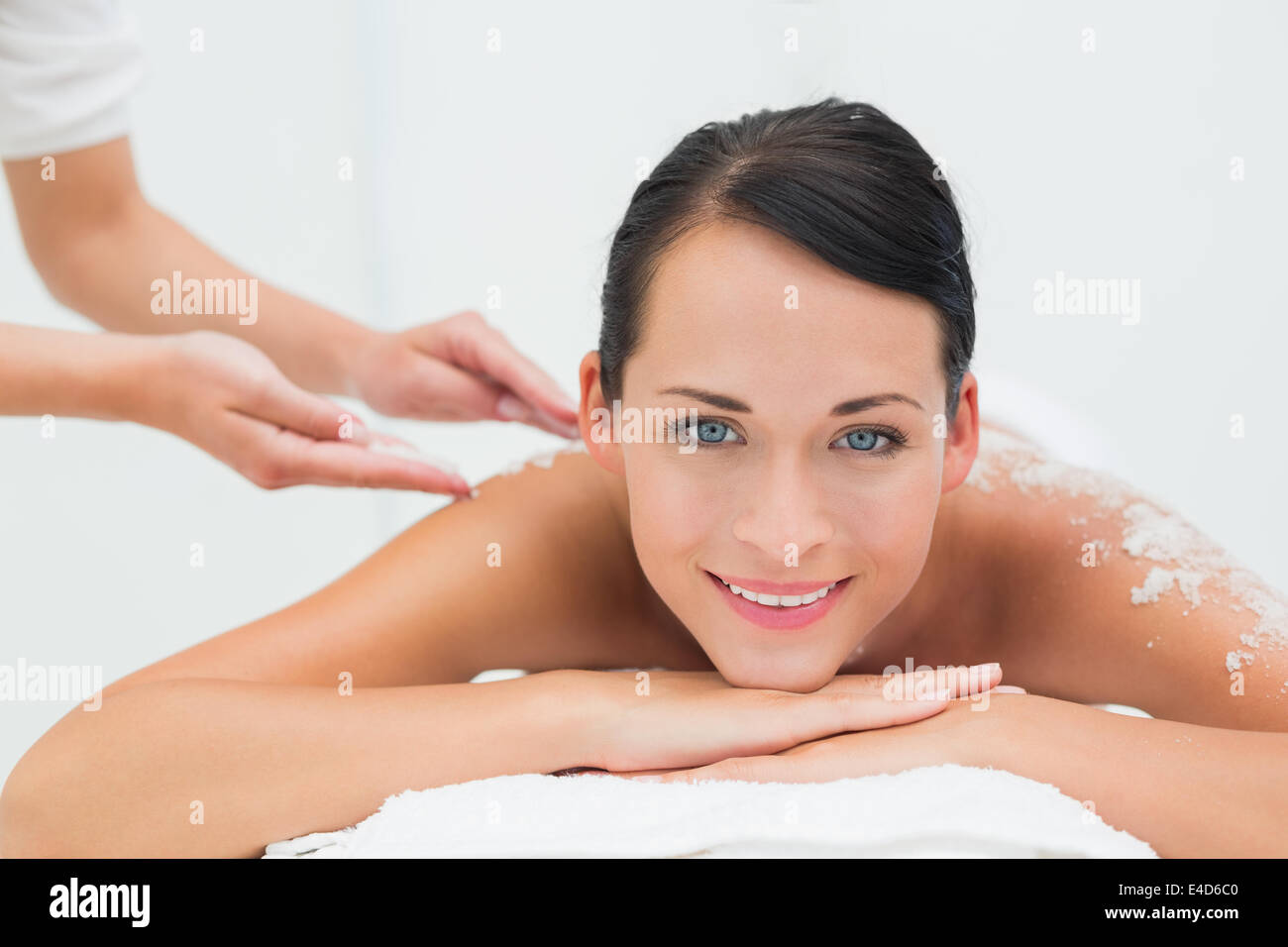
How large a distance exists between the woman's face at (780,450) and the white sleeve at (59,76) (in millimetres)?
785

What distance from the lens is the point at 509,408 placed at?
1545 mm

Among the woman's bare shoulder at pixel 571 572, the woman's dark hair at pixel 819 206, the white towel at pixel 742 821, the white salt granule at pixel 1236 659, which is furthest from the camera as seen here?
the woman's bare shoulder at pixel 571 572

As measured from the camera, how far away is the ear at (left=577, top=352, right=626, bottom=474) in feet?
4.21

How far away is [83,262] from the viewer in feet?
5.23

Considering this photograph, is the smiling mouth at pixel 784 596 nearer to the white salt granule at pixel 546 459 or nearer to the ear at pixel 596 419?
the ear at pixel 596 419

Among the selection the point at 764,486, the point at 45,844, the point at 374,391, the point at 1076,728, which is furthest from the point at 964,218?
the point at 45,844

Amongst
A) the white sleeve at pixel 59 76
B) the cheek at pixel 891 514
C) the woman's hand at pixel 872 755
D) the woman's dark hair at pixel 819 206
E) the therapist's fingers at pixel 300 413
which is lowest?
the woman's hand at pixel 872 755

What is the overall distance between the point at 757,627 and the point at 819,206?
375 millimetres

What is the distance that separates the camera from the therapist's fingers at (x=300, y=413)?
1301mm

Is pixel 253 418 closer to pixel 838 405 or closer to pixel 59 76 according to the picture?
pixel 59 76

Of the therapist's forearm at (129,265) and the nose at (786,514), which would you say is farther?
the therapist's forearm at (129,265)

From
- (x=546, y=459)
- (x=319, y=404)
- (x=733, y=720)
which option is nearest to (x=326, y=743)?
(x=733, y=720)

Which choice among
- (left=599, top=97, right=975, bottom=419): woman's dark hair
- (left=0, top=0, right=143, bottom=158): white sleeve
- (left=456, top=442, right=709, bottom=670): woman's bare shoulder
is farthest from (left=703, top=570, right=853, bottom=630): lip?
(left=0, top=0, right=143, bottom=158): white sleeve

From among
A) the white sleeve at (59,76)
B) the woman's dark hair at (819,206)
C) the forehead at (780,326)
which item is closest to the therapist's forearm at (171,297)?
the white sleeve at (59,76)
